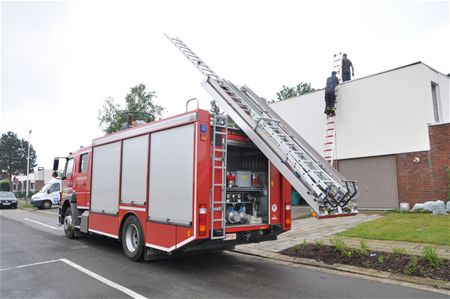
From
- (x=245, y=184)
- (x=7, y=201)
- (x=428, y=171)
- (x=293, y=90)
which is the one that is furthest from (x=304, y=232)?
(x=293, y=90)

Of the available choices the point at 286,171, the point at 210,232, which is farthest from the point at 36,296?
the point at 286,171

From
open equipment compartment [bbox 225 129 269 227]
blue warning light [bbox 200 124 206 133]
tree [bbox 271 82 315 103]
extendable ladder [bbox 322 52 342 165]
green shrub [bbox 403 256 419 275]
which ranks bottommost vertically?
green shrub [bbox 403 256 419 275]

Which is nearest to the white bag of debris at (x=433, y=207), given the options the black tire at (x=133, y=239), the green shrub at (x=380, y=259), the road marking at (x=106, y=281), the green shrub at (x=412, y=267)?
the green shrub at (x=380, y=259)

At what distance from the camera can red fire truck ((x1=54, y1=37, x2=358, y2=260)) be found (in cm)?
602

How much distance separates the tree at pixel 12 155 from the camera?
71688 mm

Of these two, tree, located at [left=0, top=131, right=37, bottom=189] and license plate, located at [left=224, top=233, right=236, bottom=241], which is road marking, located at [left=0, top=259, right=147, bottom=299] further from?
tree, located at [left=0, top=131, right=37, bottom=189]

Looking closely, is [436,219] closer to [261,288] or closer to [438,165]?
[438,165]

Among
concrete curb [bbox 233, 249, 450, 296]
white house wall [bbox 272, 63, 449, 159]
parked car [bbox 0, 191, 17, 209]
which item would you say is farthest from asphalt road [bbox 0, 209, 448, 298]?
parked car [bbox 0, 191, 17, 209]

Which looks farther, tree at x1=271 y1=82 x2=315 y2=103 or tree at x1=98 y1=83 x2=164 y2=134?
tree at x1=271 y1=82 x2=315 y2=103

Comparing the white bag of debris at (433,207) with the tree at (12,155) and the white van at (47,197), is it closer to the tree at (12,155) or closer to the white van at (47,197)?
the white van at (47,197)

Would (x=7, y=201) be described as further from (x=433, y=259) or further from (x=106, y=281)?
(x=433, y=259)

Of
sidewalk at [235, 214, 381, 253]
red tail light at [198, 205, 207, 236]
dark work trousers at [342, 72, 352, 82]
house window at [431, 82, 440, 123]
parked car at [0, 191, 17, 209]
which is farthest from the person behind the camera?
parked car at [0, 191, 17, 209]

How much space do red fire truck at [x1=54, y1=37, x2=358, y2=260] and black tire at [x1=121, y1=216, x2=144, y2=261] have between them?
2 centimetres

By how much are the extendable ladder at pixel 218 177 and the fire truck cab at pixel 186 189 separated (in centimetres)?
2
